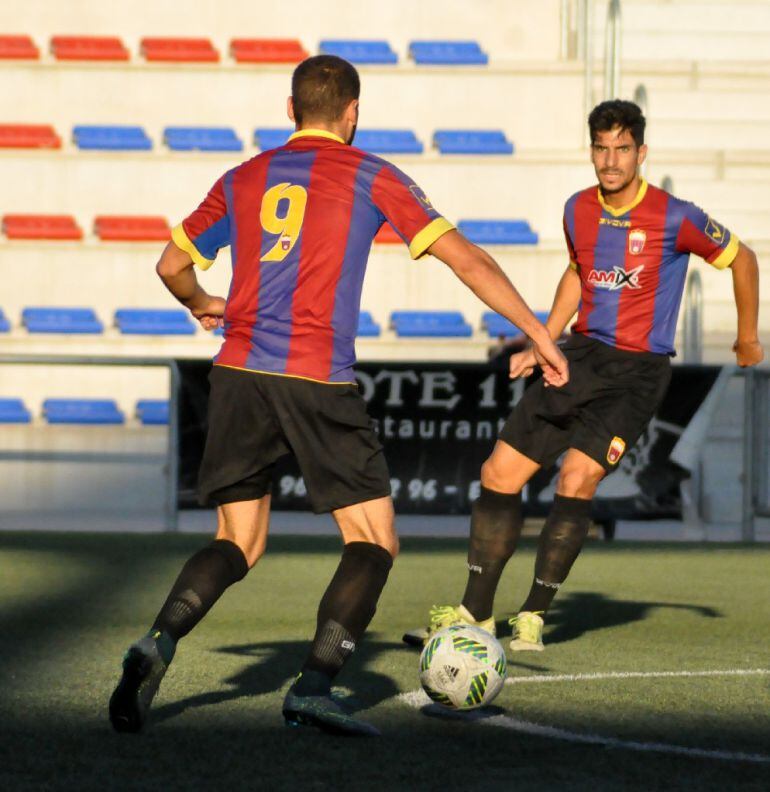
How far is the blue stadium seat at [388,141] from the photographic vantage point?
723 inches

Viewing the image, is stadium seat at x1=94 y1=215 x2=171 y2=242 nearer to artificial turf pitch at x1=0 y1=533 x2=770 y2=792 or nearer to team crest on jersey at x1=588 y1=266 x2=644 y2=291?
artificial turf pitch at x1=0 y1=533 x2=770 y2=792

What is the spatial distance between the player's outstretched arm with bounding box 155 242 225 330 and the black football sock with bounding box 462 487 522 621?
169 cm

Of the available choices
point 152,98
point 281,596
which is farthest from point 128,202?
point 281,596

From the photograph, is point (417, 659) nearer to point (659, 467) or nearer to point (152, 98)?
point (659, 467)

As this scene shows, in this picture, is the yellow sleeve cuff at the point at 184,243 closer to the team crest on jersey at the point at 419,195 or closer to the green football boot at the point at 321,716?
the team crest on jersey at the point at 419,195

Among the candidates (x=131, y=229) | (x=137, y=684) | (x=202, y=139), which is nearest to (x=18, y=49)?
(x=202, y=139)

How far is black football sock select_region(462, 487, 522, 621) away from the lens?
5.97m

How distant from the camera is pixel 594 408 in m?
6.08

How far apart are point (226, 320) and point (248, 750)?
115 cm

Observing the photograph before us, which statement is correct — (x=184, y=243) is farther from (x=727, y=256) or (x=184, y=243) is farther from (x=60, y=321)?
(x=60, y=321)

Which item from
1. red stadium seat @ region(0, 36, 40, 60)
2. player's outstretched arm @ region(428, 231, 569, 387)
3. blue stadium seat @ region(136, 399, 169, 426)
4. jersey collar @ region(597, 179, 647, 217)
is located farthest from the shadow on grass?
red stadium seat @ region(0, 36, 40, 60)

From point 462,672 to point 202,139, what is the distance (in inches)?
586

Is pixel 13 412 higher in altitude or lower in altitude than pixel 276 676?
higher

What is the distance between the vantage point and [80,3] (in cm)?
2017
